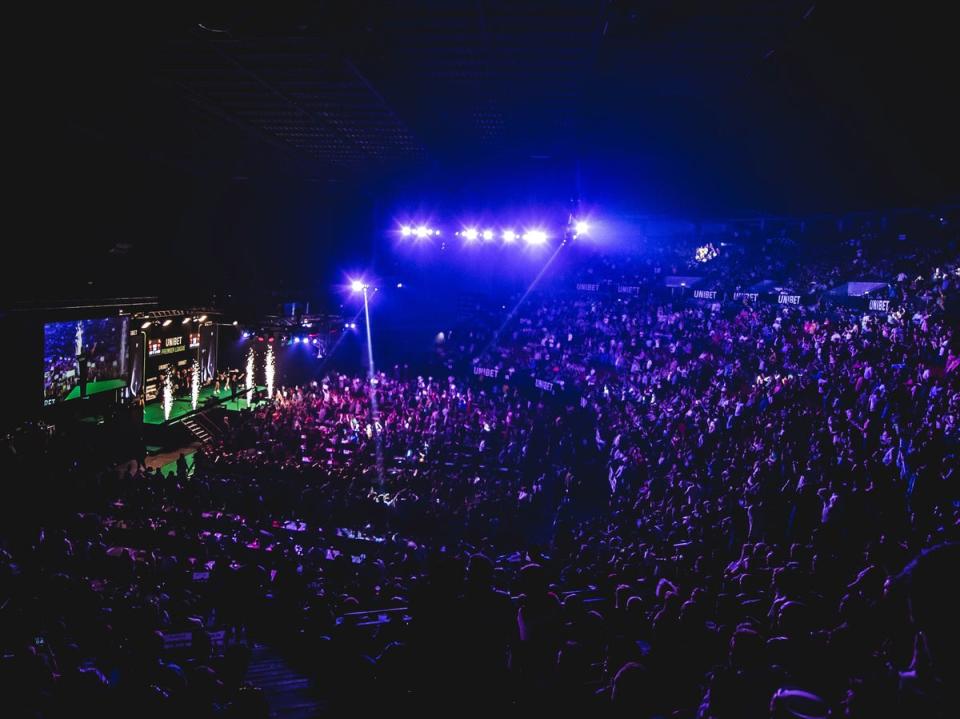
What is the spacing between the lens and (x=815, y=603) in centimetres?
479

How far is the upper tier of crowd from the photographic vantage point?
313 centimetres

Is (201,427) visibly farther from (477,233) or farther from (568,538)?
(568,538)

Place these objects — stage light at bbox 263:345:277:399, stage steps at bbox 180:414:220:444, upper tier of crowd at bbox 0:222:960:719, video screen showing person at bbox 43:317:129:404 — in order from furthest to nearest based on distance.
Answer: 1. stage light at bbox 263:345:277:399
2. stage steps at bbox 180:414:220:444
3. video screen showing person at bbox 43:317:129:404
4. upper tier of crowd at bbox 0:222:960:719

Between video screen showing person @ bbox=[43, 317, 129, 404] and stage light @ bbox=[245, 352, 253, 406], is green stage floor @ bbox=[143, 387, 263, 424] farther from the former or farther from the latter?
video screen showing person @ bbox=[43, 317, 129, 404]

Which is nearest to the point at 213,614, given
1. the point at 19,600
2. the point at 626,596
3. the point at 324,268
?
the point at 19,600

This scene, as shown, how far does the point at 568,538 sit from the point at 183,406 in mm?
18867

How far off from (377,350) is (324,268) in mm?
8307

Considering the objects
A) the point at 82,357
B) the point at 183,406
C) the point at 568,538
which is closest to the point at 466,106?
the point at 568,538

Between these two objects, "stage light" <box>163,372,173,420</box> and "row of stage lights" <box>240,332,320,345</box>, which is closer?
"stage light" <box>163,372,173,420</box>

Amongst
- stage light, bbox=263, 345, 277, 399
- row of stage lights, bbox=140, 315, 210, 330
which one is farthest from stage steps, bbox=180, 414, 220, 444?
stage light, bbox=263, 345, 277, 399

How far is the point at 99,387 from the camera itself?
18.0 m

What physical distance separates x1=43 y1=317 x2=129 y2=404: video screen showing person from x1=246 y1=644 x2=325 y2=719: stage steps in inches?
528

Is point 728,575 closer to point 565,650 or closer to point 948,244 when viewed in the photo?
point 565,650

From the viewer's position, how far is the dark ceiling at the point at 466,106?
6094 mm
